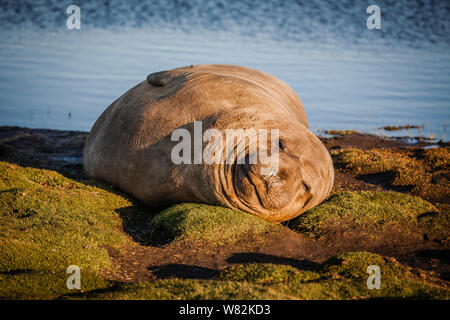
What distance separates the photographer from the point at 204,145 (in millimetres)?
7762

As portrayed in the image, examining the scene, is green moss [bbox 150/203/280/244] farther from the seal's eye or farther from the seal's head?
the seal's eye

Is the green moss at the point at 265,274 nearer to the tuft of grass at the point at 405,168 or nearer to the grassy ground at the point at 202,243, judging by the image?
the grassy ground at the point at 202,243

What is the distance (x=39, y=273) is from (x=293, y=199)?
11.9ft

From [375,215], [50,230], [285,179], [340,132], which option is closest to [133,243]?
[50,230]

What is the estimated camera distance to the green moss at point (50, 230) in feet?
17.4

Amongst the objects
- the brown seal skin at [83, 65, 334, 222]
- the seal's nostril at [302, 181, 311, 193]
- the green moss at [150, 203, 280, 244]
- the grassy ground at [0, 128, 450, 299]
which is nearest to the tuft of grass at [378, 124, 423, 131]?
the grassy ground at [0, 128, 450, 299]

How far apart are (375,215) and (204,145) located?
295cm

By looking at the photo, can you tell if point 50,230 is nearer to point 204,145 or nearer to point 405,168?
point 204,145

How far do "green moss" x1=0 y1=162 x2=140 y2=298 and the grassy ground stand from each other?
0.05 feet

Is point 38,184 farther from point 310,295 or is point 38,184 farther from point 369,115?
point 369,115

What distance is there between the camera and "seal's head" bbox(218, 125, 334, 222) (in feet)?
23.2

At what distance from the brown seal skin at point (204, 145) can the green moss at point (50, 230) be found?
25.0 inches

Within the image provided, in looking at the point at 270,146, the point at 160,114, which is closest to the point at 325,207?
the point at 270,146

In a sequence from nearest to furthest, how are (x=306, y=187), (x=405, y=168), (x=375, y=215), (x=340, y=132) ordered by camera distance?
(x=306, y=187) → (x=375, y=215) → (x=405, y=168) → (x=340, y=132)
